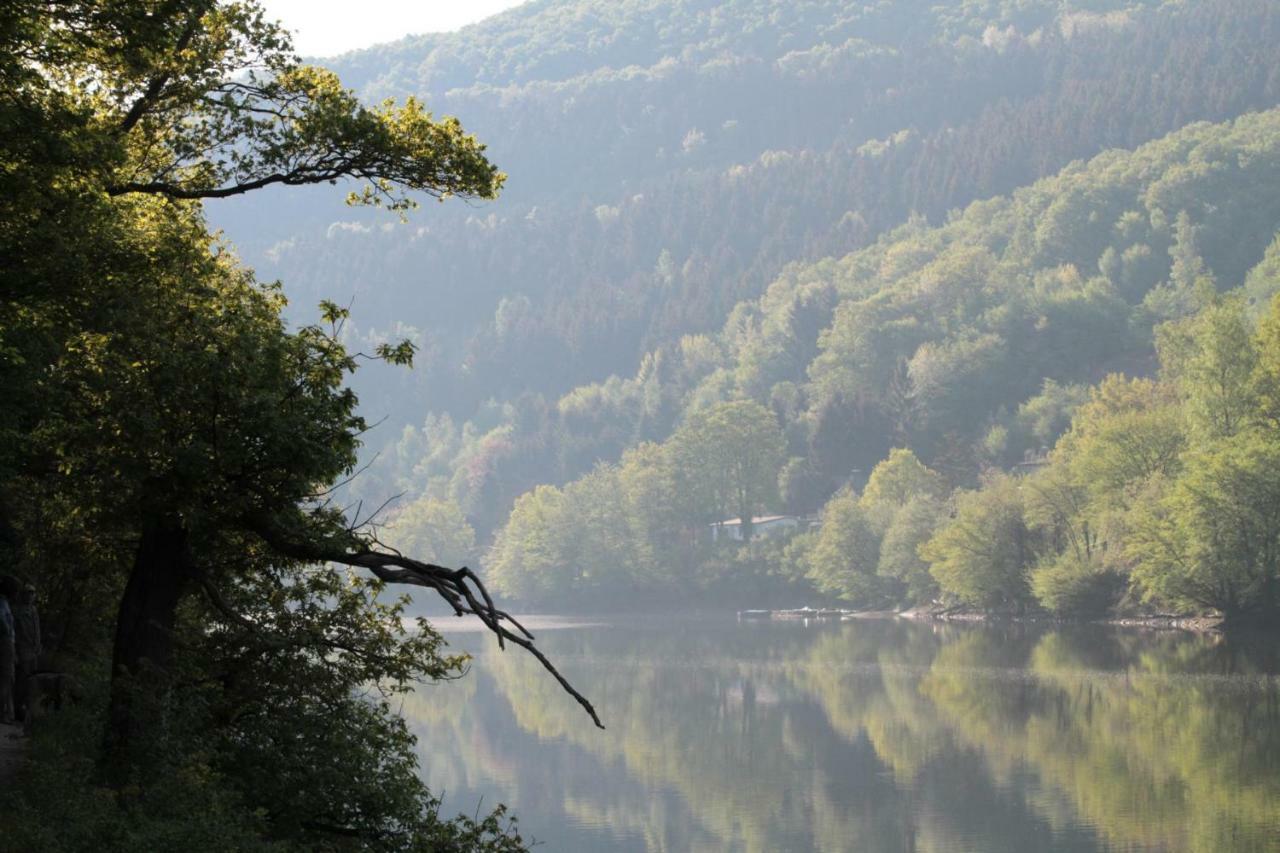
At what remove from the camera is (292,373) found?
1842 cm

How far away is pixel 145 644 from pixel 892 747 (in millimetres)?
35048

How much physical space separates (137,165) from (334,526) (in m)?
4.64

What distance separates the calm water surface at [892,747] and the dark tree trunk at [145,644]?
15.9 metres

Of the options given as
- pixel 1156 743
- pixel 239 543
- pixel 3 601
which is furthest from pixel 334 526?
pixel 1156 743

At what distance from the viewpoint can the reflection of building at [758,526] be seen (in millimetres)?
133250

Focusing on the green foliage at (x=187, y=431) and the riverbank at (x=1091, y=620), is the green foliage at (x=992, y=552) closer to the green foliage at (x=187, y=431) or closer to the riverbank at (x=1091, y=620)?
the riverbank at (x=1091, y=620)

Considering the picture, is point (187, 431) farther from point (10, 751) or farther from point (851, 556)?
point (851, 556)

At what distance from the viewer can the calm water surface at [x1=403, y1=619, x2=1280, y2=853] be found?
39.0 meters

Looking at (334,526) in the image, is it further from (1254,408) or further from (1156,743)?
(1254,408)

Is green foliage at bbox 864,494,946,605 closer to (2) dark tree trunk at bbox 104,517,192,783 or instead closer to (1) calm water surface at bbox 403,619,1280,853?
(1) calm water surface at bbox 403,619,1280,853

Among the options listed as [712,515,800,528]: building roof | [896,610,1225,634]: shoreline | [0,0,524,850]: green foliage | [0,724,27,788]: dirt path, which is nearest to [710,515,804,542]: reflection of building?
[712,515,800,528]: building roof

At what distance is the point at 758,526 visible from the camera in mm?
139000

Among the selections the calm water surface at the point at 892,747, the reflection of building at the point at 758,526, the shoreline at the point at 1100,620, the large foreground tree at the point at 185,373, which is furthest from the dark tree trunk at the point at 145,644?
the reflection of building at the point at 758,526

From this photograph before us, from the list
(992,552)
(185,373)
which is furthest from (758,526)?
(185,373)
